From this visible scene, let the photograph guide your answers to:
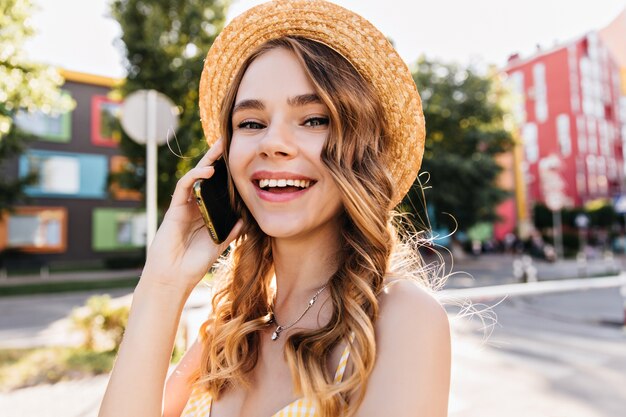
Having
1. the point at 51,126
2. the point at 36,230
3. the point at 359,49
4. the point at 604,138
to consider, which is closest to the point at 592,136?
the point at 604,138

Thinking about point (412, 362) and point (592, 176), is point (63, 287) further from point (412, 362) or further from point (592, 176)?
point (592, 176)

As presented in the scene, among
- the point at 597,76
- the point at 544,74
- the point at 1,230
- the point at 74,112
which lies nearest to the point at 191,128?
the point at 74,112

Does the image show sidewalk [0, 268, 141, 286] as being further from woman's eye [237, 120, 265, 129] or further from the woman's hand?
woman's eye [237, 120, 265, 129]

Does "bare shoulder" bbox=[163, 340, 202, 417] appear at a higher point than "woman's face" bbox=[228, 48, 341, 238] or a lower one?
lower

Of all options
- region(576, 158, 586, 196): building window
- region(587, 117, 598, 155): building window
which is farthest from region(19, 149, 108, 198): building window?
region(587, 117, 598, 155): building window

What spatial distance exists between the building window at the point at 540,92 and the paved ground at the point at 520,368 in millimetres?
38950

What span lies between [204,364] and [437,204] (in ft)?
79.4

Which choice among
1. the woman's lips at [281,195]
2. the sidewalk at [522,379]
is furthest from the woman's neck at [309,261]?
the sidewalk at [522,379]

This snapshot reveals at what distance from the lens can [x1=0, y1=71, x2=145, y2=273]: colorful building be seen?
25719 mm

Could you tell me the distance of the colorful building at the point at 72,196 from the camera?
25.7 meters

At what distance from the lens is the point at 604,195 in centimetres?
4966

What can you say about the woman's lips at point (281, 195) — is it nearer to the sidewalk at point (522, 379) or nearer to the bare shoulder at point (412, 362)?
the bare shoulder at point (412, 362)

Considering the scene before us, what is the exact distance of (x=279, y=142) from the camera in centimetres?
144

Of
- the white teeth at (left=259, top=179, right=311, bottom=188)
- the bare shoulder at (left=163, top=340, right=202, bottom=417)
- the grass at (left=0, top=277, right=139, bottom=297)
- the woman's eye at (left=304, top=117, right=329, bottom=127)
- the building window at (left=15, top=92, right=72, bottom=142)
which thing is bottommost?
the grass at (left=0, top=277, right=139, bottom=297)
